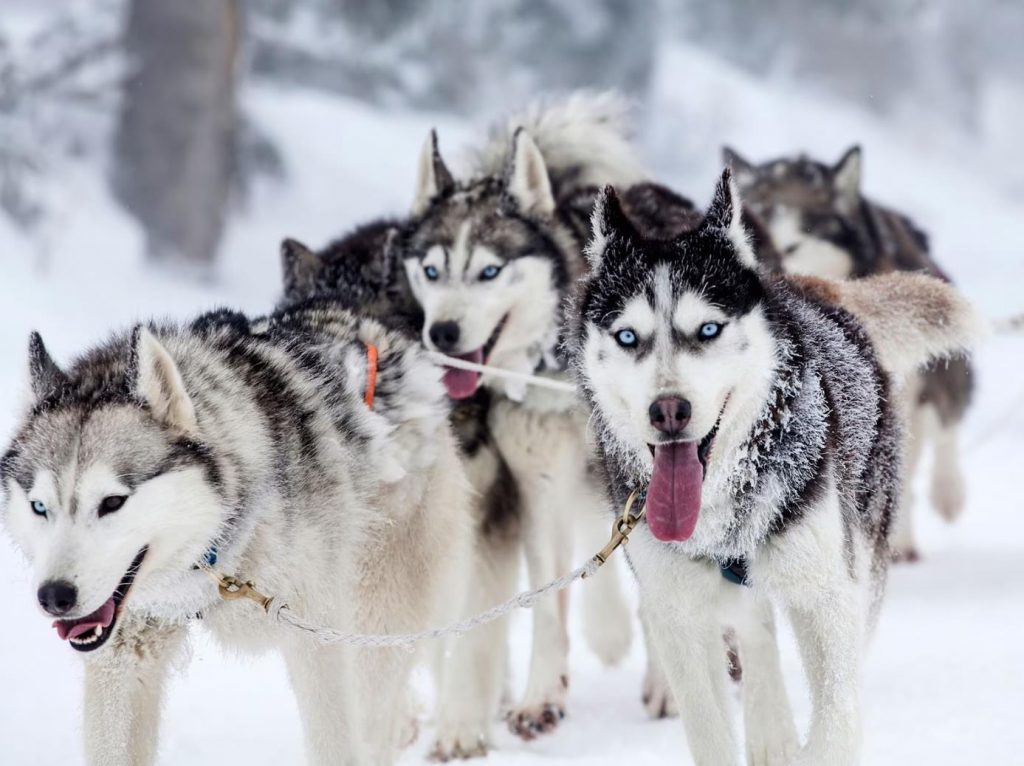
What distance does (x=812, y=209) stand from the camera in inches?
241

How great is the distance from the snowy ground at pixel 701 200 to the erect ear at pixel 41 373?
0.07 m

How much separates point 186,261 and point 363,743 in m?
8.89

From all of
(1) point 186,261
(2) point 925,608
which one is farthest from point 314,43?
(2) point 925,608

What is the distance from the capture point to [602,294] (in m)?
2.82

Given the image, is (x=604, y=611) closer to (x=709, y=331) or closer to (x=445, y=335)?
(x=445, y=335)

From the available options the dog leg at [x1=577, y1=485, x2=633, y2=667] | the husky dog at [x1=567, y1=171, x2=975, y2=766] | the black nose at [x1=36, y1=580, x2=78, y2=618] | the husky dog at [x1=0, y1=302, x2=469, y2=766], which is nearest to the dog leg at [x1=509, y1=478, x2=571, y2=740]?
the dog leg at [x1=577, y1=485, x2=633, y2=667]

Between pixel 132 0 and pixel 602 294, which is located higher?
pixel 132 0

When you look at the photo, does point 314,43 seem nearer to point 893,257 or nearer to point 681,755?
point 893,257

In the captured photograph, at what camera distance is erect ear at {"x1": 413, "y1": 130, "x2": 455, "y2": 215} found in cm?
445

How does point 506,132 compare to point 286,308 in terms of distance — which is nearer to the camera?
point 286,308

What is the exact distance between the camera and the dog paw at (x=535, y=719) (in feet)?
14.2

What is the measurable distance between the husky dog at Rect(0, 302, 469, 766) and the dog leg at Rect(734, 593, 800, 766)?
0.84 meters

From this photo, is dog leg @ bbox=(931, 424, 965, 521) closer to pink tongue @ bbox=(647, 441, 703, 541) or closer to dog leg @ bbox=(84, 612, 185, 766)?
pink tongue @ bbox=(647, 441, 703, 541)

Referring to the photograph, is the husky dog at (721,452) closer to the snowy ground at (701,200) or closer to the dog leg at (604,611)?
the snowy ground at (701,200)
